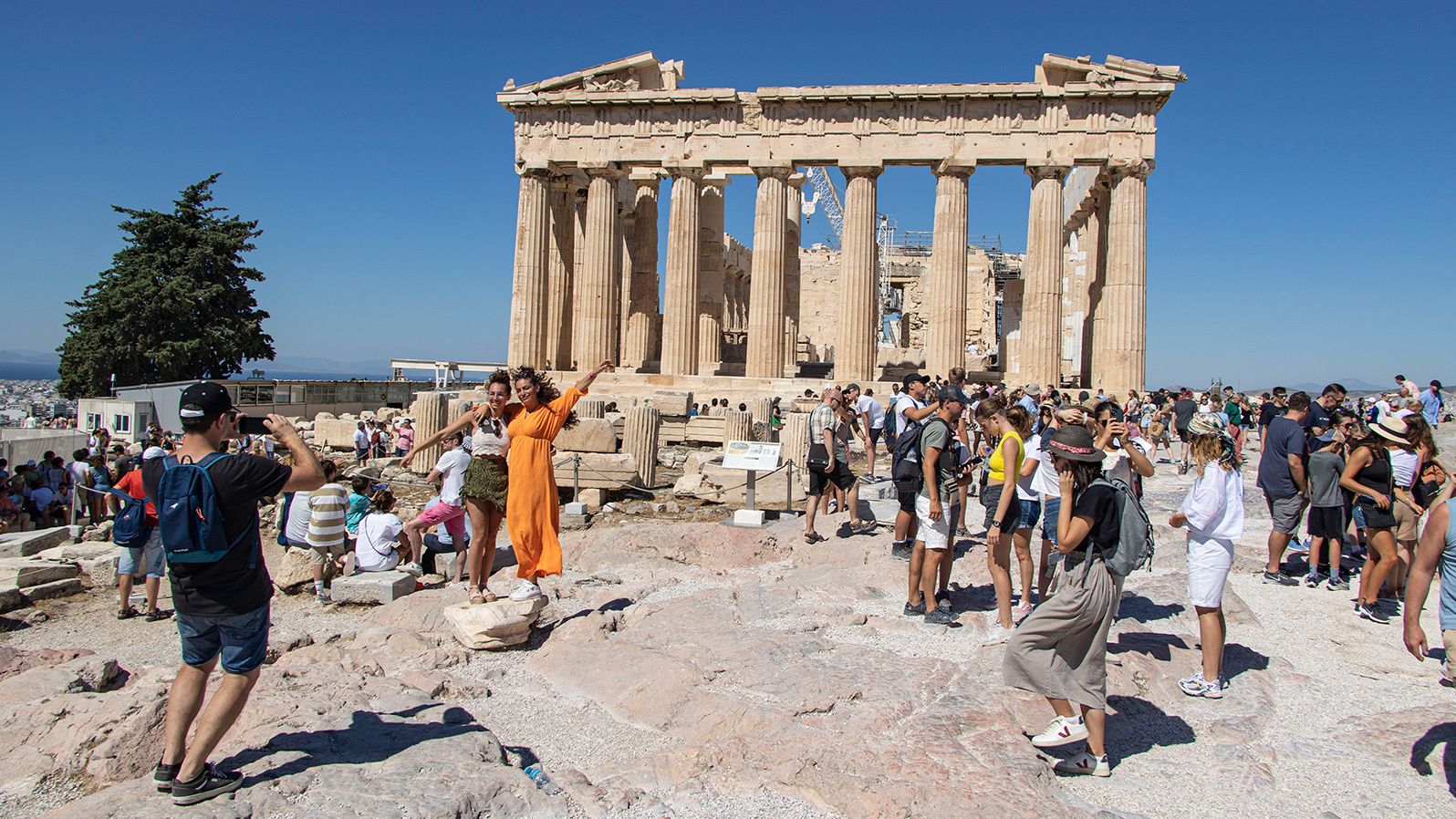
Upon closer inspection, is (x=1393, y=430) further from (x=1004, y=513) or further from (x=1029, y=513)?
(x=1004, y=513)

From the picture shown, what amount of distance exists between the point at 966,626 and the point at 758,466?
461 centimetres

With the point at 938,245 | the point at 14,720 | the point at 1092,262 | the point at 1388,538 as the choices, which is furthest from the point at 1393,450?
the point at 1092,262

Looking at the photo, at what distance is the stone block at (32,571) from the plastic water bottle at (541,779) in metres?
7.90

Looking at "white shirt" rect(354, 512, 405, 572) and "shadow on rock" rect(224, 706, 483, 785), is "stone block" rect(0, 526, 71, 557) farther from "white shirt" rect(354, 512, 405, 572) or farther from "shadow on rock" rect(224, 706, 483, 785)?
"shadow on rock" rect(224, 706, 483, 785)

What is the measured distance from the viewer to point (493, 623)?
259 inches

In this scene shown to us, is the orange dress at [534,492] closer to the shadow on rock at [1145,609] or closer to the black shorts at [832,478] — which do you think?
the black shorts at [832,478]

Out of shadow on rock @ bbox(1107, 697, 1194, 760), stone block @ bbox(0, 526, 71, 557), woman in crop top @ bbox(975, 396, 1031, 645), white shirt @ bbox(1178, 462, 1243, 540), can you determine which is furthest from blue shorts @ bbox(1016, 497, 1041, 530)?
stone block @ bbox(0, 526, 71, 557)

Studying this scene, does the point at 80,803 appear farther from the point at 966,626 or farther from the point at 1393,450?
the point at 1393,450

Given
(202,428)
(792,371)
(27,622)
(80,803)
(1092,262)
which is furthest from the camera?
(792,371)

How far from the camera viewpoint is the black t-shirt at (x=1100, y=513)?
497 centimetres

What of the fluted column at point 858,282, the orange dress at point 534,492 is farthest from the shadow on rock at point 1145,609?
the fluted column at point 858,282

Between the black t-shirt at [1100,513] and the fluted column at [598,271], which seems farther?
the fluted column at [598,271]

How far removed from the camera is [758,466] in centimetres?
1142

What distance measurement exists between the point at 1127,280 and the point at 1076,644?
24.7 metres
